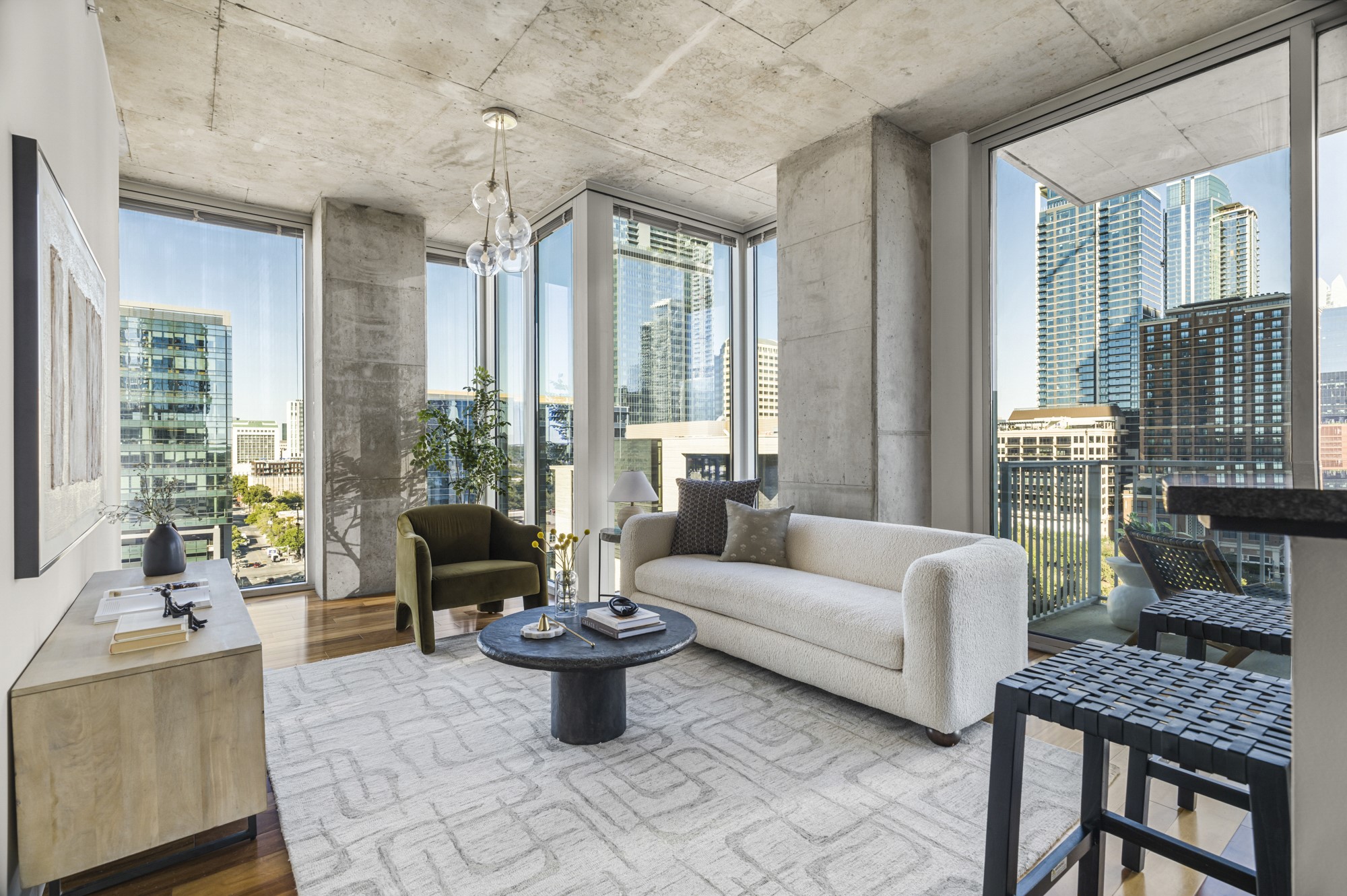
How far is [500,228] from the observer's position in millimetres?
3365

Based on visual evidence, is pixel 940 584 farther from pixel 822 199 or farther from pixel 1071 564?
pixel 822 199

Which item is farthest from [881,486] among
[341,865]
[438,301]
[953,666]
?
[438,301]

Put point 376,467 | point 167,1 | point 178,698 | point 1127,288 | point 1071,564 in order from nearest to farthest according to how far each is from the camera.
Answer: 1. point 178,698
2. point 167,1
3. point 1127,288
4. point 1071,564
5. point 376,467

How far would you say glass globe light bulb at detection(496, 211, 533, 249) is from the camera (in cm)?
334

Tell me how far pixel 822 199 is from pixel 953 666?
2873mm

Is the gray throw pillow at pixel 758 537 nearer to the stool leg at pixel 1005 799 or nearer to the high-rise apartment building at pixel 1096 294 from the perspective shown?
the high-rise apartment building at pixel 1096 294

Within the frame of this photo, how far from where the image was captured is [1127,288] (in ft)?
11.0

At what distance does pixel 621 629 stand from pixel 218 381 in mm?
4131

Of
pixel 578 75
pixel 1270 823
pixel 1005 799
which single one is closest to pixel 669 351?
pixel 578 75

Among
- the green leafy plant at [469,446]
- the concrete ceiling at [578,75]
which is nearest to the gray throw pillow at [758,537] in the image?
the concrete ceiling at [578,75]

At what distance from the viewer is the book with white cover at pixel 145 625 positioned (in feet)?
6.29

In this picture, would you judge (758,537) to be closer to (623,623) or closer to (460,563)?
(623,623)

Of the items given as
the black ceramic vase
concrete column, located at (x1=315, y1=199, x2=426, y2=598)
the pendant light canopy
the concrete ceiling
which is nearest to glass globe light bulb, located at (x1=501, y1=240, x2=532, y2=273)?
the pendant light canopy

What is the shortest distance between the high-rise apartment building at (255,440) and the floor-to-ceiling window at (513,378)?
1.74 m
